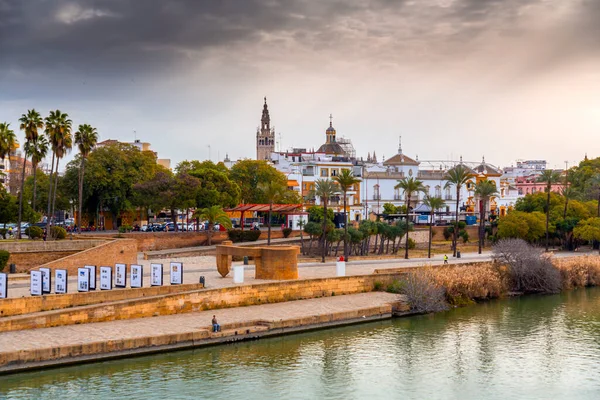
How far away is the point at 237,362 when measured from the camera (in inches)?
1185

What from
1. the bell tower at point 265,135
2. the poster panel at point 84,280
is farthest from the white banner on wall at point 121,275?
the bell tower at point 265,135

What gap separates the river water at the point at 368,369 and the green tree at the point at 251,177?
47985mm

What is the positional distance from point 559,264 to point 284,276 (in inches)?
873

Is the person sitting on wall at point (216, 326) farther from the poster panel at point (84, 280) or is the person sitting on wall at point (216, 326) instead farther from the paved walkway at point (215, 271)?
the poster panel at point (84, 280)

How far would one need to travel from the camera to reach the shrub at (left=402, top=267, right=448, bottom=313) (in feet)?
→ 134

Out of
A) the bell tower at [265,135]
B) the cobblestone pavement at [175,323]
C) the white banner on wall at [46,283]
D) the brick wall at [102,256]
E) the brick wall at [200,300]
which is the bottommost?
the cobblestone pavement at [175,323]

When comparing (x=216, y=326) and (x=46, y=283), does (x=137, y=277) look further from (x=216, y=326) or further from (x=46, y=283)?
(x=216, y=326)

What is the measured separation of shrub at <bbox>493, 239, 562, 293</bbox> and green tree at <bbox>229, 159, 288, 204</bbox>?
38.0 meters

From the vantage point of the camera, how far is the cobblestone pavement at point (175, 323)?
2858 centimetres

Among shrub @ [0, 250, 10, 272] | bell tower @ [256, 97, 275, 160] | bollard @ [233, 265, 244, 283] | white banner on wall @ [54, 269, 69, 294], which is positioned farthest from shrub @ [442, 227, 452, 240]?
bell tower @ [256, 97, 275, 160]

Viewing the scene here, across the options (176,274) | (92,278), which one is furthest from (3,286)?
(176,274)

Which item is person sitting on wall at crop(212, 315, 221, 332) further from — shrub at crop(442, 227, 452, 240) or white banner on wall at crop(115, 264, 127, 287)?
shrub at crop(442, 227, 452, 240)

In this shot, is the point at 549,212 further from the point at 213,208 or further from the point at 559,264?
the point at 213,208

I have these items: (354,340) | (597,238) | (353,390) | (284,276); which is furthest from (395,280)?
(597,238)
